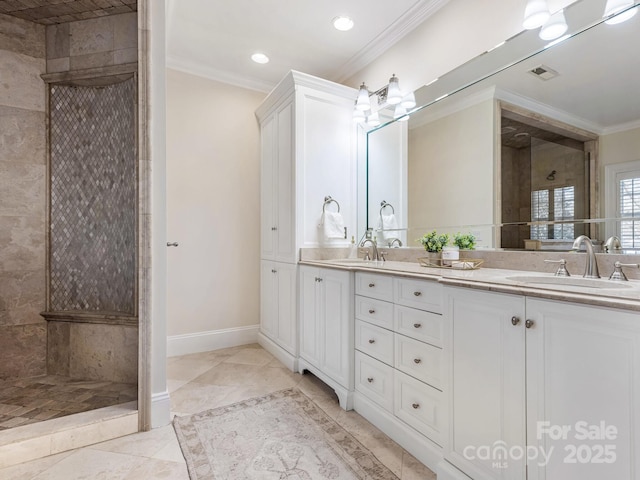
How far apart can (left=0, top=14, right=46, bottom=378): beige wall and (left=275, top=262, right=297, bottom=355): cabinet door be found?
172 centimetres

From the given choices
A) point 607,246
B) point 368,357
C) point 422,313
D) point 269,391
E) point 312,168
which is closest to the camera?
point 607,246

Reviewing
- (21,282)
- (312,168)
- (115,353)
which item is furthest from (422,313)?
(21,282)

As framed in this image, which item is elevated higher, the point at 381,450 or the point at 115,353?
the point at 115,353

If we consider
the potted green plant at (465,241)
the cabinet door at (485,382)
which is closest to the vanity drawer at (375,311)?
the cabinet door at (485,382)

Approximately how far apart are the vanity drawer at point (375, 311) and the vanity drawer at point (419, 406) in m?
0.26

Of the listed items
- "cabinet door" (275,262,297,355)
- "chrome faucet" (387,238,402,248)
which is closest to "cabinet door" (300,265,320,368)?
"cabinet door" (275,262,297,355)

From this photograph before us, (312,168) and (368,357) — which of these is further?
(312,168)

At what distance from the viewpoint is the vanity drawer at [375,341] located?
1.71 m

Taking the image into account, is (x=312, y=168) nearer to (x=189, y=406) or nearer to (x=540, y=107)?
(x=540, y=107)

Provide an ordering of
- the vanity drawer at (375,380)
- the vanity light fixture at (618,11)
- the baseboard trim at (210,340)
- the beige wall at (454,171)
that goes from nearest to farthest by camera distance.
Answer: the vanity light fixture at (618,11) → the vanity drawer at (375,380) → the beige wall at (454,171) → the baseboard trim at (210,340)

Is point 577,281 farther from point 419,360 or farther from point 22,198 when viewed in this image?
point 22,198

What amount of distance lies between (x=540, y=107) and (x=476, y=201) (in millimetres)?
572

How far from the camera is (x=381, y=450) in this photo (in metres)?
1.58

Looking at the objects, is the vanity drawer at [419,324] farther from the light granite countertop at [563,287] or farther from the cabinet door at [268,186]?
the cabinet door at [268,186]
